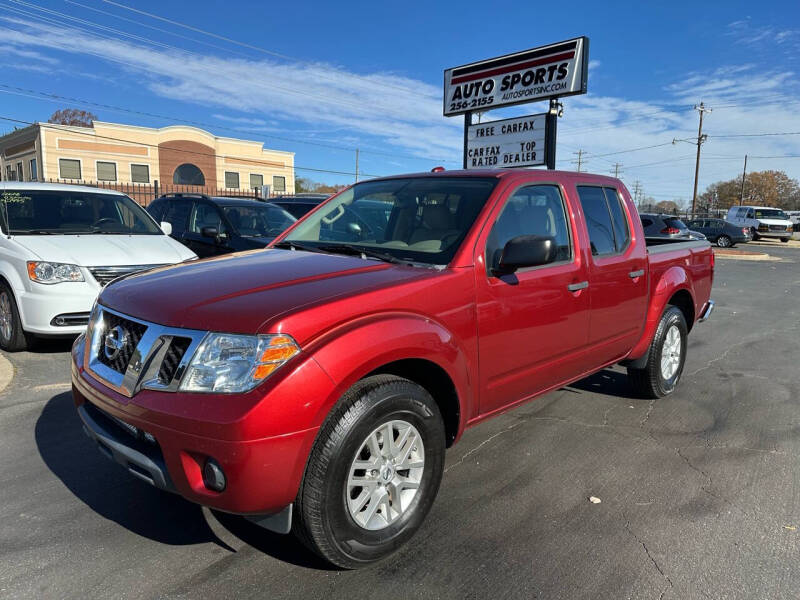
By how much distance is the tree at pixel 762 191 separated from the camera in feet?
314

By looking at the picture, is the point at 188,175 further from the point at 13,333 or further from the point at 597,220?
the point at 597,220

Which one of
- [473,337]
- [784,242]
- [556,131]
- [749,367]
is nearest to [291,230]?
[473,337]

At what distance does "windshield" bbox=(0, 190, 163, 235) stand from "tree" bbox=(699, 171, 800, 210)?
103937 millimetres

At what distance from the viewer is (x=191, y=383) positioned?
219 centimetres

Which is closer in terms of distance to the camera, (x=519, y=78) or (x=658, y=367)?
(x=658, y=367)

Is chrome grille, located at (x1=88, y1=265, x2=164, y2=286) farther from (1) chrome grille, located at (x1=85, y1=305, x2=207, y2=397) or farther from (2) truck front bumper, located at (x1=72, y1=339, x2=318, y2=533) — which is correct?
(2) truck front bumper, located at (x1=72, y1=339, x2=318, y2=533)

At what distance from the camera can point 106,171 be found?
41625 millimetres

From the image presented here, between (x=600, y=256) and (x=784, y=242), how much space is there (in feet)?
132

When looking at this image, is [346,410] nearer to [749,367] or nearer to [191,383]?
[191,383]

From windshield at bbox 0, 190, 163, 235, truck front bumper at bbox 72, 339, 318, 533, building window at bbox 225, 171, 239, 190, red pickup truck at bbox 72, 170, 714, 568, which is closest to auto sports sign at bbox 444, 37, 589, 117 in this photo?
windshield at bbox 0, 190, 163, 235

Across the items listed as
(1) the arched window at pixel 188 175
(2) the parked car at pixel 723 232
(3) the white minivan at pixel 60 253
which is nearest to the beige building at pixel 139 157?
(1) the arched window at pixel 188 175

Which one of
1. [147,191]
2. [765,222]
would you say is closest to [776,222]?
[765,222]

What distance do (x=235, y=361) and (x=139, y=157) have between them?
152 ft

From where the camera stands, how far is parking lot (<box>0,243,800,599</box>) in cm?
244
